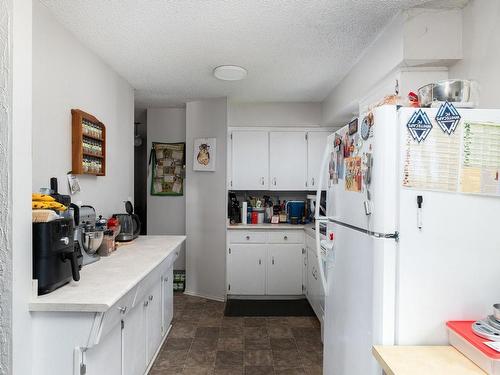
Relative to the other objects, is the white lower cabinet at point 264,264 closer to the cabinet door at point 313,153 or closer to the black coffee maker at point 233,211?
the black coffee maker at point 233,211

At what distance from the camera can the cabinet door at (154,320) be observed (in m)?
2.31

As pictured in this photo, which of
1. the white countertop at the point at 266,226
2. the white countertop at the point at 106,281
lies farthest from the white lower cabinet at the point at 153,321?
the white countertop at the point at 266,226

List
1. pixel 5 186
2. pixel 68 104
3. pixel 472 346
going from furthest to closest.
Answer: pixel 68 104
pixel 5 186
pixel 472 346

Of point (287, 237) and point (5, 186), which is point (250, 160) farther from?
point (5, 186)

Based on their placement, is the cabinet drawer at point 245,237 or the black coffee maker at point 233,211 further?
the black coffee maker at point 233,211

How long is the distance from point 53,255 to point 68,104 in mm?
1203

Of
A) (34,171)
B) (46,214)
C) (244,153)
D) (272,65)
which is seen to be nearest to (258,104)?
(244,153)

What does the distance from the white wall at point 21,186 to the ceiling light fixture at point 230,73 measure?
65.6 inches

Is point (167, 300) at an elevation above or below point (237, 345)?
above

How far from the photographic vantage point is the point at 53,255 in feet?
4.74

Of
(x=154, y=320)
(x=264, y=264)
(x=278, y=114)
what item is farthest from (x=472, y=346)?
(x=278, y=114)

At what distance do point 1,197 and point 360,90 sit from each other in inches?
100

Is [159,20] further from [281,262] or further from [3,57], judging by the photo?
[281,262]

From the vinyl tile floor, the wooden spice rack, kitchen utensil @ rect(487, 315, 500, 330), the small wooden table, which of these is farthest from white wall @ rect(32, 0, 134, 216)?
kitchen utensil @ rect(487, 315, 500, 330)
